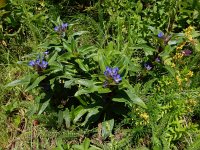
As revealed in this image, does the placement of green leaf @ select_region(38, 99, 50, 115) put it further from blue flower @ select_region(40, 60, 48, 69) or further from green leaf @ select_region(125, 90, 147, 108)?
green leaf @ select_region(125, 90, 147, 108)

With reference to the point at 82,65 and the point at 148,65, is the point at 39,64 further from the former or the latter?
the point at 148,65

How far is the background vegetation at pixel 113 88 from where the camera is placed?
281 cm

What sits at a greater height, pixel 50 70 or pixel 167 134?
pixel 50 70

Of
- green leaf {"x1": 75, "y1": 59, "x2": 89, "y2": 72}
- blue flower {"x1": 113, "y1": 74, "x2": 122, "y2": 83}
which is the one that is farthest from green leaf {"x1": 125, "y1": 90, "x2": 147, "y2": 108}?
green leaf {"x1": 75, "y1": 59, "x2": 89, "y2": 72}

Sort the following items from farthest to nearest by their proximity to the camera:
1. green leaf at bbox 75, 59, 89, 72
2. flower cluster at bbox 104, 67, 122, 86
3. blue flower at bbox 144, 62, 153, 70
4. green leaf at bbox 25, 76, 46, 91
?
blue flower at bbox 144, 62, 153, 70
green leaf at bbox 75, 59, 89, 72
green leaf at bbox 25, 76, 46, 91
flower cluster at bbox 104, 67, 122, 86

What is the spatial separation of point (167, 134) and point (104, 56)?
29.9 inches

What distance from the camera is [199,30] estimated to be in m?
3.55

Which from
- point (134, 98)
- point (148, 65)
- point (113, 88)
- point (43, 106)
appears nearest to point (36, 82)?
point (43, 106)

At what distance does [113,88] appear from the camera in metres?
2.74

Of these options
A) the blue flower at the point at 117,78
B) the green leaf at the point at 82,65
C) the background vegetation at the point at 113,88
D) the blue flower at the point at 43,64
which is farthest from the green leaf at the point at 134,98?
the blue flower at the point at 43,64

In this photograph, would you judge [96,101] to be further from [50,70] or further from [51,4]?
[51,4]

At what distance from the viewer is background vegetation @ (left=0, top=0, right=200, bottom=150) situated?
2.81 metres

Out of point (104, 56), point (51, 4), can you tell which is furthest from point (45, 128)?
point (51, 4)

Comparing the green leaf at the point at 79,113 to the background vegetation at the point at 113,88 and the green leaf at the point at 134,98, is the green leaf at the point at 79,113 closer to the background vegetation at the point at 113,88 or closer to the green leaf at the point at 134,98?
the background vegetation at the point at 113,88
